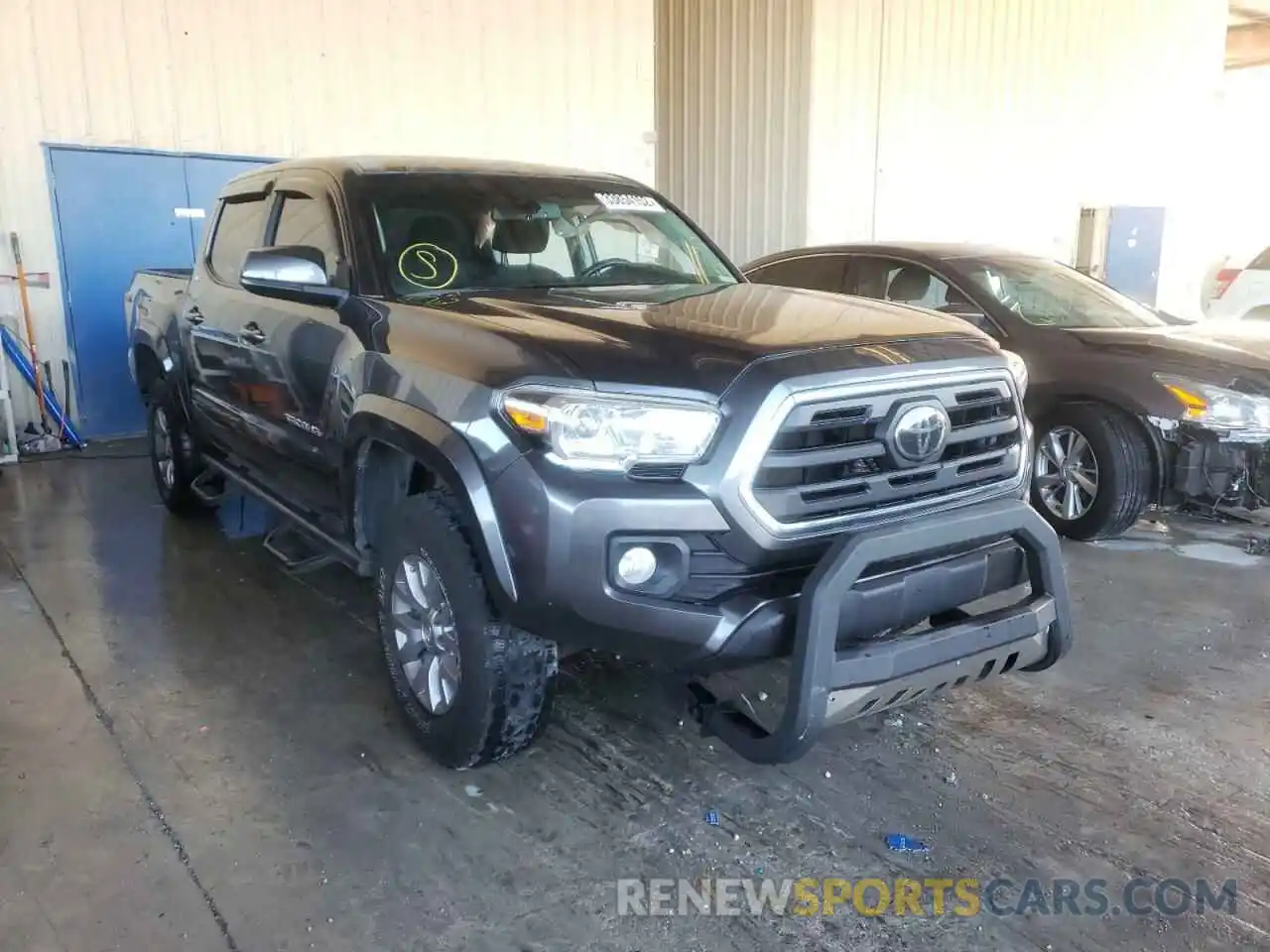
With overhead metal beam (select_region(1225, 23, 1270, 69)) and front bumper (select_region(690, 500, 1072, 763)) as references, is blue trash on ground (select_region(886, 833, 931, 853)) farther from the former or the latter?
overhead metal beam (select_region(1225, 23, 1270, 69))

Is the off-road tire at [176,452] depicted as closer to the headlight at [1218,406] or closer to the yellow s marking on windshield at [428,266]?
the yellow s marking on windshield at [428,266]

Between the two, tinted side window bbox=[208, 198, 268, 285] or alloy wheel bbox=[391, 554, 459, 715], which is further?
tinted side window bbox=[208, 198, 268, 285]

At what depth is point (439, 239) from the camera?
340 centimetres

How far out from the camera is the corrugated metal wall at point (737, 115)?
10766 mm

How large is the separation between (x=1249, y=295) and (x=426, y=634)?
10.7m

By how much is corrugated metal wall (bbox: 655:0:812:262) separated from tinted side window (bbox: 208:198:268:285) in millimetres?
7378

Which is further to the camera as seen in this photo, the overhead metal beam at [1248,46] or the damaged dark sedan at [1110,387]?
the overhead metal beam at [1248,46]

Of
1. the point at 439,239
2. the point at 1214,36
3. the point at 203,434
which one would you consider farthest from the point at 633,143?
the point at 1214,36

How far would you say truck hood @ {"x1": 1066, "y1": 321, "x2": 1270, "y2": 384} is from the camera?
4.88 meters

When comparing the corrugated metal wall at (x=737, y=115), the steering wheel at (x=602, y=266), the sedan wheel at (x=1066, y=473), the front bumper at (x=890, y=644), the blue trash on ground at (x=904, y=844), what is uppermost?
the corrugated metal wall at (x=737, y=115)

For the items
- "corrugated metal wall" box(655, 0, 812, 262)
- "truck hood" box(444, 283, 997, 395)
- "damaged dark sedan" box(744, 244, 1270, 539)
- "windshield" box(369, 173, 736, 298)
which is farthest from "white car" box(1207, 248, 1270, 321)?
"truck hood" box(444, 283, 997, 395)

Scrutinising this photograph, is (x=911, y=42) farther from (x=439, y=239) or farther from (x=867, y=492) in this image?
(x=867, y=492)

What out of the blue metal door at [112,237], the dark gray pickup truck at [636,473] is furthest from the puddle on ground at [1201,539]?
the blue metal door at [112,237]

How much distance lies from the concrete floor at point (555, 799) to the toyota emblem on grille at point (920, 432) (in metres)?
1.03
